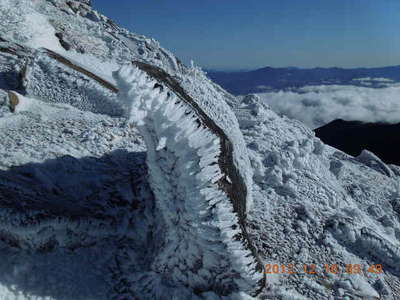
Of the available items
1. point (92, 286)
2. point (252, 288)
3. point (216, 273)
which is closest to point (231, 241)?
point (216, 273)

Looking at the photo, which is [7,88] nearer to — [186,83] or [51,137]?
[51,137]

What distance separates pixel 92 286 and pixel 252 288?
2509 mm

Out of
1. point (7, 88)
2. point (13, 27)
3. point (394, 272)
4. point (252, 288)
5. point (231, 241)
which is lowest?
point (394, 272)

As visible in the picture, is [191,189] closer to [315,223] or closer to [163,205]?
[163,205]

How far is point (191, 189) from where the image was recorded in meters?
5.25

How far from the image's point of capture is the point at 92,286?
5738mm

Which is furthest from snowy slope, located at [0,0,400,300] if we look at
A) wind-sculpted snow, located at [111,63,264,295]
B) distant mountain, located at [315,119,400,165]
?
distant mountain, located at [315,119,400,165]

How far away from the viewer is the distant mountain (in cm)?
6372

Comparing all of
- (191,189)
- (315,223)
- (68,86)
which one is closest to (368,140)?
(68,86)

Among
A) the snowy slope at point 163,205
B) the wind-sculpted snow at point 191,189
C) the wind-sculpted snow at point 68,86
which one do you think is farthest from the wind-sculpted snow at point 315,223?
the wind-sculpted snow at point 68,86

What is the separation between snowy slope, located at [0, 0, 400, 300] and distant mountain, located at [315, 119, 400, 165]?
190 feet
